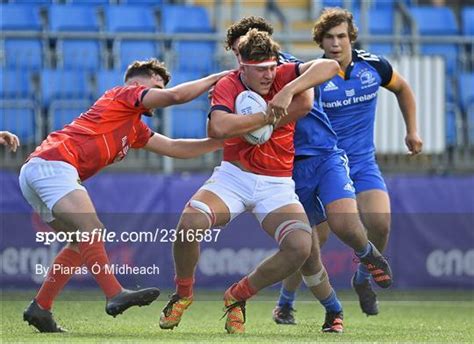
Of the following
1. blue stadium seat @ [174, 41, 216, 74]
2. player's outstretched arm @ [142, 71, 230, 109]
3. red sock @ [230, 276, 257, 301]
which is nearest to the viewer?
player's outstretched arm @ [142, 71, 230, 109]

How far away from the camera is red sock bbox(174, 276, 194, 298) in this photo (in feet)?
30.0

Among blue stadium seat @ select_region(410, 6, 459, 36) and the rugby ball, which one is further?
blue stadium seat @ select_region(410, 6, 459, 36)

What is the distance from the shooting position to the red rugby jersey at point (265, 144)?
29.8ft

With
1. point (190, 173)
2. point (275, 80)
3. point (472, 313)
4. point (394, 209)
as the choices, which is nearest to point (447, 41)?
point (394, 209)

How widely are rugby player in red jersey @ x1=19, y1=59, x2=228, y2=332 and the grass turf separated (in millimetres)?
374

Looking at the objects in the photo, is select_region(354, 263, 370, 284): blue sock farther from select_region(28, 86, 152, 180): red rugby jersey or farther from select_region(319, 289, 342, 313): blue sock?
select_region(28, 86, 152, 180): red rugby jersey

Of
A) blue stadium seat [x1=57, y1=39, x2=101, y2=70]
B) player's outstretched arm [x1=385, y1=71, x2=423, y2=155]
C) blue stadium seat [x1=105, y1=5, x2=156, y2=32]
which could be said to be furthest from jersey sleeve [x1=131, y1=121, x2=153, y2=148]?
blue stadium seat [x1=105, y1=5, x2=156, y2=32]

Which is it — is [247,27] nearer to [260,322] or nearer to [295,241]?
[295,241]

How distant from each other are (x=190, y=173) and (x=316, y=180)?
18.0ft

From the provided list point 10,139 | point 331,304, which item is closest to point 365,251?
point 331,304

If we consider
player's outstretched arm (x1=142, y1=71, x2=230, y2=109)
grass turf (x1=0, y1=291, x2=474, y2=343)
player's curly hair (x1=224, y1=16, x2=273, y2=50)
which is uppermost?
player's curly hair (x1=224, y1=16, x2=273, y2=50)

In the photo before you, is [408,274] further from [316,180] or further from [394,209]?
[316,180]

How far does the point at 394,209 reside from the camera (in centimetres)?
1505

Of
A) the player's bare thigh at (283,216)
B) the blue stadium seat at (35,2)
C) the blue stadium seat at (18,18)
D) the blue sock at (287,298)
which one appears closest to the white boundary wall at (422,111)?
the blue stadium seat at (18,18)
